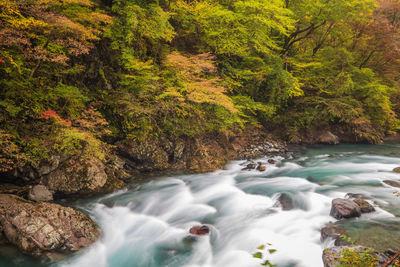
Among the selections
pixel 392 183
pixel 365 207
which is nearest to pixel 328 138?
pixel 392 183

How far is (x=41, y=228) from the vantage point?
182 inches

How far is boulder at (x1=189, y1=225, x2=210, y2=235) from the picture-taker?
222 inches

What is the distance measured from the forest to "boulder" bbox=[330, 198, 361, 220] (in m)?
4.25

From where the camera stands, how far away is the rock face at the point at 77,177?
21.8 ft

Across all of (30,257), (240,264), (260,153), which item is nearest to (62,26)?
(30,257)

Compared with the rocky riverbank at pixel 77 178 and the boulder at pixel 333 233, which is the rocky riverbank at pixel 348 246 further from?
the rocky riverbank at pixel 77 178

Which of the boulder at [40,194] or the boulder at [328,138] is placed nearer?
the boulder at [40,194]

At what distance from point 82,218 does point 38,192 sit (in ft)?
5.79

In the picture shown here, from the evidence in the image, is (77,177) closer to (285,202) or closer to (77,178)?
(77,178)

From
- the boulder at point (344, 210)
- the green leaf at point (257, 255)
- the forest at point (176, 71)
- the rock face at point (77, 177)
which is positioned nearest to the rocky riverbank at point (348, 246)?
the boulder at point (344, 210)

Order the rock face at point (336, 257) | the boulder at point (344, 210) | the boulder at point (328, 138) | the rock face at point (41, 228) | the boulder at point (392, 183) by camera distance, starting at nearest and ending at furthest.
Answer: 1. the rock face at point (336, 257)
2. the rock face at point (41, 228)
3. the boulder at point (344, 210)
4. the boulder at point (392, 183)
5. the boulder at point (328, 138)

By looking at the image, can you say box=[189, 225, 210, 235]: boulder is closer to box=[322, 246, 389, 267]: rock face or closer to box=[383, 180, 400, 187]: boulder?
box=[322, 246, 389, 267]: rock face

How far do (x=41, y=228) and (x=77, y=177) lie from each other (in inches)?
96.7

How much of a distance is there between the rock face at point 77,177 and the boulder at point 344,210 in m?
7.03
